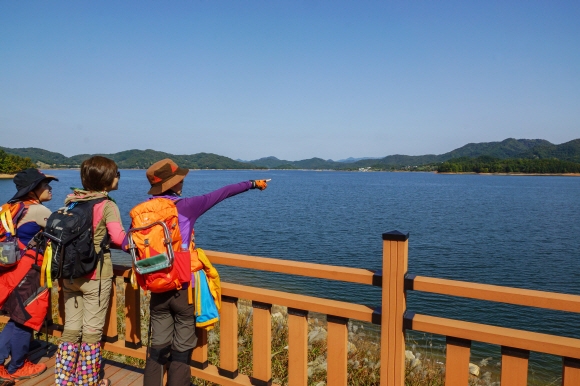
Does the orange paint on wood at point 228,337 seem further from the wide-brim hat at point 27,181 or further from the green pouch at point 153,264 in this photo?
the wide-brim hat at point 27,181

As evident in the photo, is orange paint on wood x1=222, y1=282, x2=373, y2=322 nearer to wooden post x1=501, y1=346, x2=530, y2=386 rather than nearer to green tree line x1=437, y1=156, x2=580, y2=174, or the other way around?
wooden post x1=501, y1=346, x2=530, y2=386

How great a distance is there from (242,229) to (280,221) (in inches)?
186

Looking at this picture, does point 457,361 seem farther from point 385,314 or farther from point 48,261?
point 48,261

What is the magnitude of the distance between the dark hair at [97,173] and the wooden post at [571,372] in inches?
126

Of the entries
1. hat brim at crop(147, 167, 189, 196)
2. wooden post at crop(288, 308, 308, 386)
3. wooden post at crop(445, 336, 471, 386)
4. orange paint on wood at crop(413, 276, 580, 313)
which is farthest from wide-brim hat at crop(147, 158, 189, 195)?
wooden post at crop(445, 336, 471, 386)

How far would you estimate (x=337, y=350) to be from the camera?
292 cm

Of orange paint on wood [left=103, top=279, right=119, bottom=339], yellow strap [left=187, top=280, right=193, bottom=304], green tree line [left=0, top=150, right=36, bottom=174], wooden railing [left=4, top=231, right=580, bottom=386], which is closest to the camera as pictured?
wooden railing [left=4, top=231, right=580, bottom=386]

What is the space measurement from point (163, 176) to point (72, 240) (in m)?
0.82

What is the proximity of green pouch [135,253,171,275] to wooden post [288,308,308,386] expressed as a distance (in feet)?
3.17

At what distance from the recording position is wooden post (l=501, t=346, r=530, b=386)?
236cm

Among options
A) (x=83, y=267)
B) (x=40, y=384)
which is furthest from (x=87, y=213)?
(x=40, y=384)

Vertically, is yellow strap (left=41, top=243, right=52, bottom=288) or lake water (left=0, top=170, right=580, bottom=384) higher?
yellow strap (left=41, top=243, right=52, bottom=288)

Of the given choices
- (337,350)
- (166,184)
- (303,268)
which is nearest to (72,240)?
(166,184)

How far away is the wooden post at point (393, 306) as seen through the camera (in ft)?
8.74
